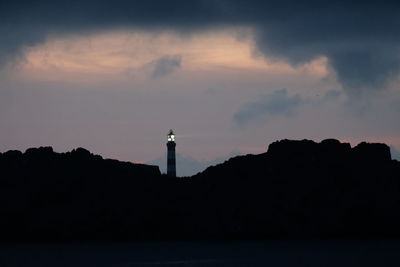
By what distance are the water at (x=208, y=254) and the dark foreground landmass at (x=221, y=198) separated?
0.79 metres

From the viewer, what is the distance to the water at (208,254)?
42688 mm

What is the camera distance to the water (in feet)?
140

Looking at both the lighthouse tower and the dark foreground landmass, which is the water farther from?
the lighthouse tower

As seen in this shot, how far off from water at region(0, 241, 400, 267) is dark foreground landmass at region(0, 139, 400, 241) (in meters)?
0.79

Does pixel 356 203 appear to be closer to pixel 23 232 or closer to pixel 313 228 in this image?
pixel 313 228

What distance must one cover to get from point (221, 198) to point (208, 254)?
240 inches

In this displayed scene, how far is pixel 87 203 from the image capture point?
164 ft

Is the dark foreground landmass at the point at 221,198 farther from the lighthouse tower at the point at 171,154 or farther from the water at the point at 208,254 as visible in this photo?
the lighthouse tower at the point at 171,154

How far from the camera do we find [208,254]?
46000mm

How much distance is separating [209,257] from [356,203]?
8.96 meters

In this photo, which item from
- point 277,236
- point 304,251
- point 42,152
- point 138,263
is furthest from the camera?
point 42,152

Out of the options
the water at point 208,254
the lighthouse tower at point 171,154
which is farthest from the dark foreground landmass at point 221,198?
the lighthouse tower at point 171,154

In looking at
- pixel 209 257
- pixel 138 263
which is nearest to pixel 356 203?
pixel 209 257

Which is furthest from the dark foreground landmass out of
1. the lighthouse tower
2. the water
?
the lighthouse tower
